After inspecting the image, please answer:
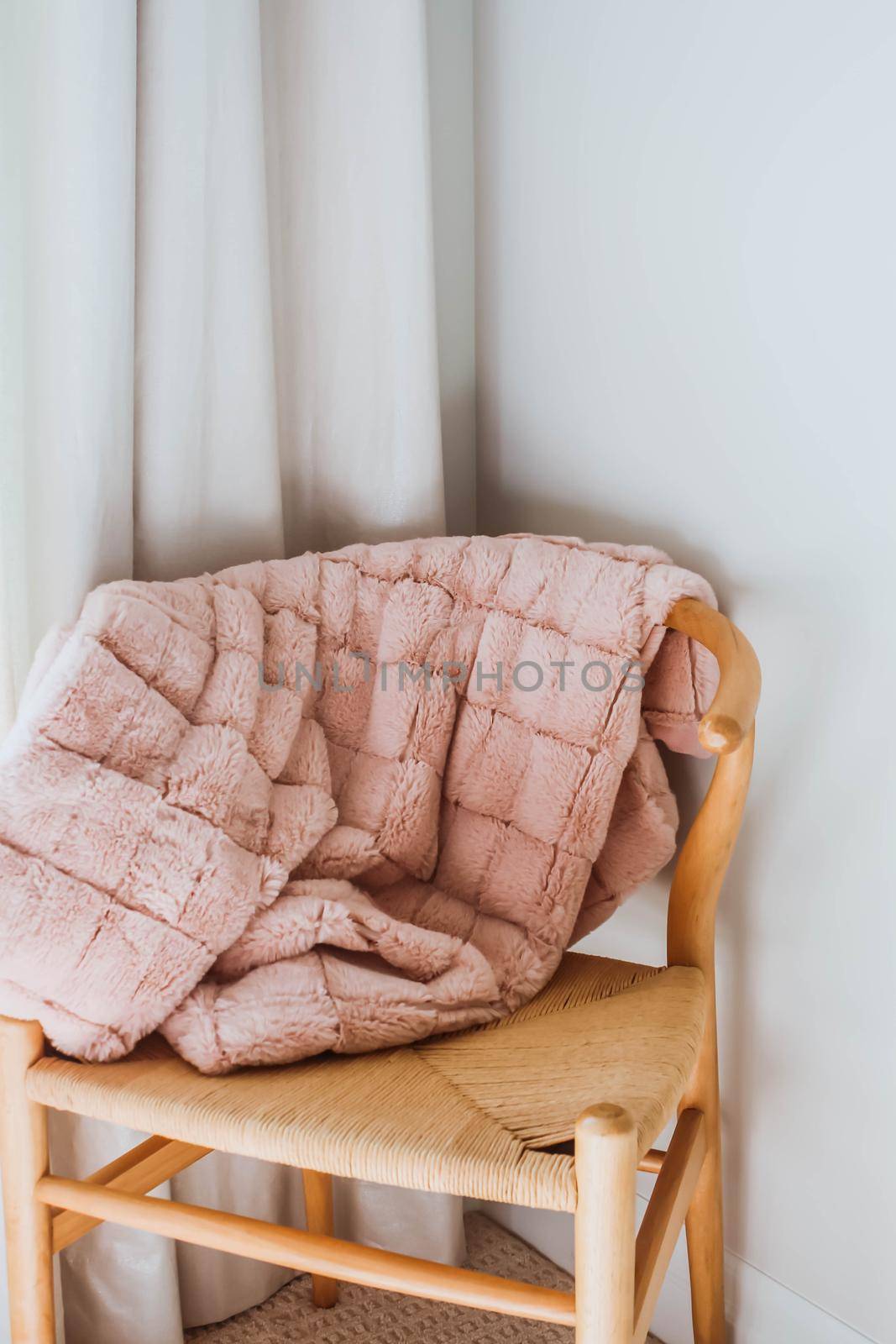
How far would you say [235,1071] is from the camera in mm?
772

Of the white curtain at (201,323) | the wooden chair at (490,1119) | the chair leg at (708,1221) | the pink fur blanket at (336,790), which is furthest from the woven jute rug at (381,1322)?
the pink fur blanket at (336,790)

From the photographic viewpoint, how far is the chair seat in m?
0.66

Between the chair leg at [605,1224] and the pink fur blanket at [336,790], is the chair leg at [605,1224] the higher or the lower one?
the lower one

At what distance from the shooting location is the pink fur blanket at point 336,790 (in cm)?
77

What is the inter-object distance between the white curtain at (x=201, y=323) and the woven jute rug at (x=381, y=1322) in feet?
0.09

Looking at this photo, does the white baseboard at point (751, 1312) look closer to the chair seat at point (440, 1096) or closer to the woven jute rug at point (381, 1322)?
the woven jute rug at point (381, 1322)

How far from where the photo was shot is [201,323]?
101 centimetres

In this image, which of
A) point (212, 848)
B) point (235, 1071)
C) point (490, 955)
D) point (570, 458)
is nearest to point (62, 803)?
point (212, 848)

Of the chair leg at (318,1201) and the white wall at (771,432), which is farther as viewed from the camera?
the chair leg at (318,1201)

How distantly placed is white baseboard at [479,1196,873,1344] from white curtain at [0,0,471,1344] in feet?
0.82

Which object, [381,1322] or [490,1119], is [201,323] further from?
[381,1322]

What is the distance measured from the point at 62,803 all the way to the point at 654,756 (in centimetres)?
50

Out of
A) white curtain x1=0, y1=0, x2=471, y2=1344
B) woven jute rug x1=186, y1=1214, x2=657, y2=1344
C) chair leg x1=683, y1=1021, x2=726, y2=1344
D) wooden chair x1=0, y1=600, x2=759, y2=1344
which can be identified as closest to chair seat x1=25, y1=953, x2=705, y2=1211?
wooden chair x1=0, y1=600, x2=759, y2=1344

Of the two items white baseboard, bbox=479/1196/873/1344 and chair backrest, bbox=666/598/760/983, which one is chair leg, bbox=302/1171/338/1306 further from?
chair backrest, bbox=666/598/760/983
